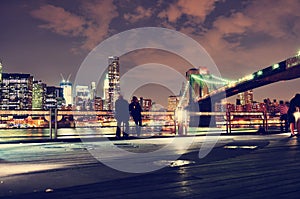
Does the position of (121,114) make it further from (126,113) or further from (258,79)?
(258,79)

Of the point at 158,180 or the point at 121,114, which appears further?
the point at 121,114

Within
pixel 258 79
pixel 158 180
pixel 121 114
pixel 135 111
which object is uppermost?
pixel 258 79

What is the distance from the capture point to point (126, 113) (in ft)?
44.8

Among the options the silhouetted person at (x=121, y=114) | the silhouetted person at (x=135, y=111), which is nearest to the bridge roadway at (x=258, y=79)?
the silhouetted person at (x=135, y=111)

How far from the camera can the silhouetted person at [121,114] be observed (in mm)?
13523

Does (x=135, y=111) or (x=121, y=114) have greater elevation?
(x=135, y=111)

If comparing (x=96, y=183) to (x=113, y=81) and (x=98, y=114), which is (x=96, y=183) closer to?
(x=98, y=114)

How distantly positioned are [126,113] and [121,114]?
20 cm

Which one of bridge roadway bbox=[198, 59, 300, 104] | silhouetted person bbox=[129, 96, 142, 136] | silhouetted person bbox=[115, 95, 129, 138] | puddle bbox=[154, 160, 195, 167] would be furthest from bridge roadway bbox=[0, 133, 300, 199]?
bridge roadway bbox=[198, 59, 300, 104]

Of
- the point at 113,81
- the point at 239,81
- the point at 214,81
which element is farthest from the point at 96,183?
the point at 113,81

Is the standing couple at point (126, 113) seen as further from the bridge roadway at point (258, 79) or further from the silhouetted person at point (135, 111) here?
the bridge roadway at point (258, 79)

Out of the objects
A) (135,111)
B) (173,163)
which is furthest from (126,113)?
(173,163)

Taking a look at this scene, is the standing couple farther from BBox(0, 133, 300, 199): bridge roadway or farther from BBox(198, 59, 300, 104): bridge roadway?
BBox(198, 59, 300, 104): bridge roadway

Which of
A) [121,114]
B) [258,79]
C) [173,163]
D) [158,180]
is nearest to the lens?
[158,180]
